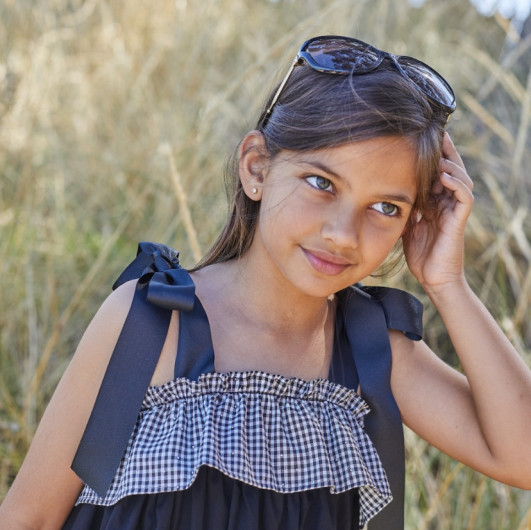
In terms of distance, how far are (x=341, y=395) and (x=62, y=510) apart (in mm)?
571

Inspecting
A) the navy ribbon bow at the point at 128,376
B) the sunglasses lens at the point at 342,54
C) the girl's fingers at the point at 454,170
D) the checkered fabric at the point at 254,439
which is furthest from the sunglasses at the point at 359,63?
the checkered fabric at the point at 254,439

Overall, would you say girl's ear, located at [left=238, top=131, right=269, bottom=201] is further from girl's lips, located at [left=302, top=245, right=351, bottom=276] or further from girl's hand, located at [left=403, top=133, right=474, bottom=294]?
girl's hand, located at [left=403, top=133, right=474, bottom=294]

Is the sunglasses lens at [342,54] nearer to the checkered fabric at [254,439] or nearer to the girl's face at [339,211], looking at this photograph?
the girl's face at [339,211]

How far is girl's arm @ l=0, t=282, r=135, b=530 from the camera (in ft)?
5.07

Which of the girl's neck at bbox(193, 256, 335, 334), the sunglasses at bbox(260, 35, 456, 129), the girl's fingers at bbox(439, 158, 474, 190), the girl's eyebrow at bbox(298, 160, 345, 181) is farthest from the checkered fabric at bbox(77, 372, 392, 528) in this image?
the sunglasses at bbox(260, 35, 456, 129)

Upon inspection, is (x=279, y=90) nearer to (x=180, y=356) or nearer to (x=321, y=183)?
(x=321, y=183)

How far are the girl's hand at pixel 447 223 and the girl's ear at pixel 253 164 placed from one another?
367mm

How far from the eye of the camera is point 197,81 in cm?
447

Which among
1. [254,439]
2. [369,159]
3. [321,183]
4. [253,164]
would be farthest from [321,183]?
[254,439]

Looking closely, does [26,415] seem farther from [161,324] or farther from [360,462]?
[360,462]

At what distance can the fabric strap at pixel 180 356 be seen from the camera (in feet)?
4.96

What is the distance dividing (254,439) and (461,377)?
51 cm

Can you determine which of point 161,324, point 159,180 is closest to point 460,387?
point 161,324

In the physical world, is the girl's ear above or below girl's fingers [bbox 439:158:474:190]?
below
